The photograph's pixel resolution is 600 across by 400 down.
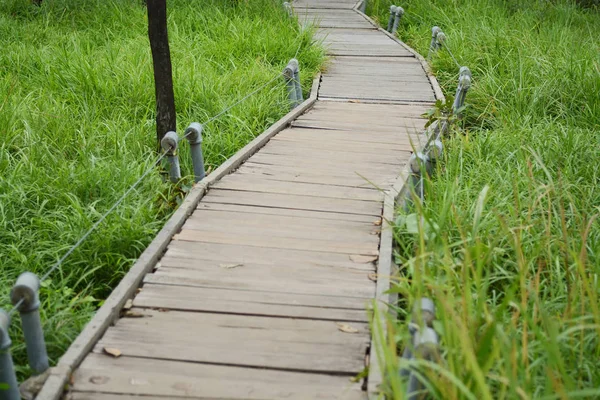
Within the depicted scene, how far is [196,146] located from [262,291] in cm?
161

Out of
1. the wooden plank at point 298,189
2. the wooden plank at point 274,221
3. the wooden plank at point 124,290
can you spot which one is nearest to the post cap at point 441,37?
the wooden plank at point 124,290

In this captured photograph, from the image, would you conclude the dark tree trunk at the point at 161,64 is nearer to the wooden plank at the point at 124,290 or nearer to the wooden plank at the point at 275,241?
the wooden plank at the point at 124,290

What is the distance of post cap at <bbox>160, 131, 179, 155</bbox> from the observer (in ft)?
14.9

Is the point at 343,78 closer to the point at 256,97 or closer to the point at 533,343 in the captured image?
the point at 256,97

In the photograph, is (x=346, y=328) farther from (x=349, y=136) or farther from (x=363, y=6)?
(x=363, y=6)

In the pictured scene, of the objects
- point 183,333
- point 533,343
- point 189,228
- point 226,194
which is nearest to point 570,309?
point 533,343

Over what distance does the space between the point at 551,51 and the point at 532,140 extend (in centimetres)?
262

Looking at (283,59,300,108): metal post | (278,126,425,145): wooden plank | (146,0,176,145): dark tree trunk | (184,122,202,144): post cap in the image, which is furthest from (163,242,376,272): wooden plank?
(283,59,300,108): metal post

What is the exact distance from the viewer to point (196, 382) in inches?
111

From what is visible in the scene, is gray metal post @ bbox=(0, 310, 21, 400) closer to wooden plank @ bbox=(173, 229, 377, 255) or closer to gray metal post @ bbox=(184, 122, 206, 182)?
wooden plank @ bbox=(173, 229, 377, 255)

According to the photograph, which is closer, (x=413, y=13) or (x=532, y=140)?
(x=532, y=140)

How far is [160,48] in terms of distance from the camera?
5.04 meters

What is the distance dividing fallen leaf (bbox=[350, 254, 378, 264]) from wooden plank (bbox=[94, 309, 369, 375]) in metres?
0.63

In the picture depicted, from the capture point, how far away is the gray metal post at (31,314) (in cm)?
268
